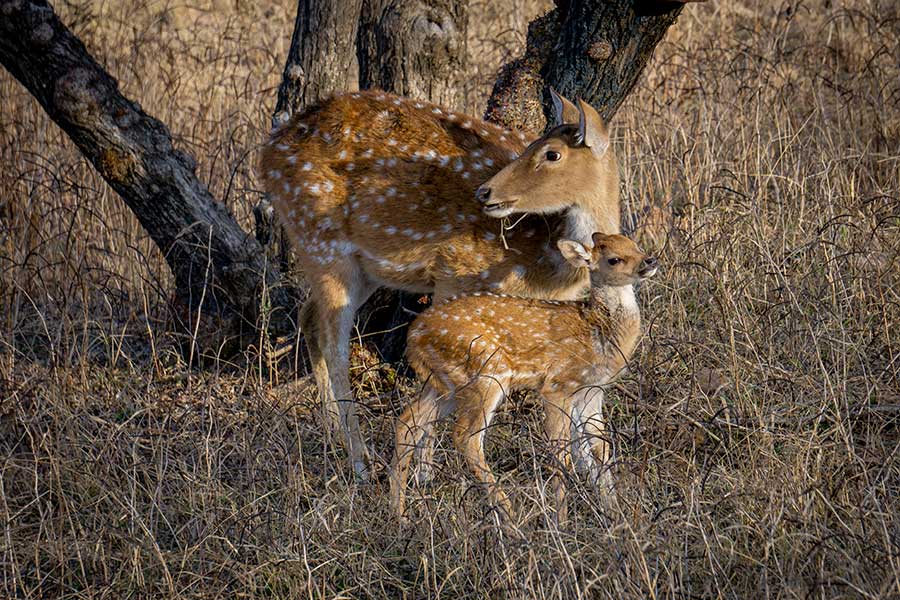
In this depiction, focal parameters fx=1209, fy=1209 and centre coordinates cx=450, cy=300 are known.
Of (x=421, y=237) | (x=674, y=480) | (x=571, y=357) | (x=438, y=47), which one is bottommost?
(x=674, y=480)

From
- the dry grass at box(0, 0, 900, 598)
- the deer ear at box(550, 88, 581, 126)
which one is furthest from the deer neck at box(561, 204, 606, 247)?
the dry grass at box(0, 0, 900, 598)

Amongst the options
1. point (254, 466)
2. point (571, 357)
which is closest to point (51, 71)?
point (254, 466)

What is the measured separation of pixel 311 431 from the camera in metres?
5.30

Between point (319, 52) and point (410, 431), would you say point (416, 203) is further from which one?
point (319, 52)

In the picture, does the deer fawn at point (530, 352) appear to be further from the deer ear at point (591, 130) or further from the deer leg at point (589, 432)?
the deer ear at point (591, 130)

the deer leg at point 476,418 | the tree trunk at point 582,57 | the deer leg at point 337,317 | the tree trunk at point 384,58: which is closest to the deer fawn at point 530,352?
the deer leg at point 476,418

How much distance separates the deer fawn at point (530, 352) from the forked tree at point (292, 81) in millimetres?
1230

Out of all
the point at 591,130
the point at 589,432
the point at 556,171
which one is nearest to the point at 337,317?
the point at 556,171

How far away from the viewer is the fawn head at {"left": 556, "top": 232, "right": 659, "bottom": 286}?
→ 4996 mm

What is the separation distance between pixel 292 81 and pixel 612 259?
2396 millimetres

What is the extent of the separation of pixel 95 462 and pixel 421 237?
174 centimetres

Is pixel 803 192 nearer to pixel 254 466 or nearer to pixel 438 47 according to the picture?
pixel 438 47

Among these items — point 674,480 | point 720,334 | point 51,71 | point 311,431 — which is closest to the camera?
point 674,480

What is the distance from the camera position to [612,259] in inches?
198
